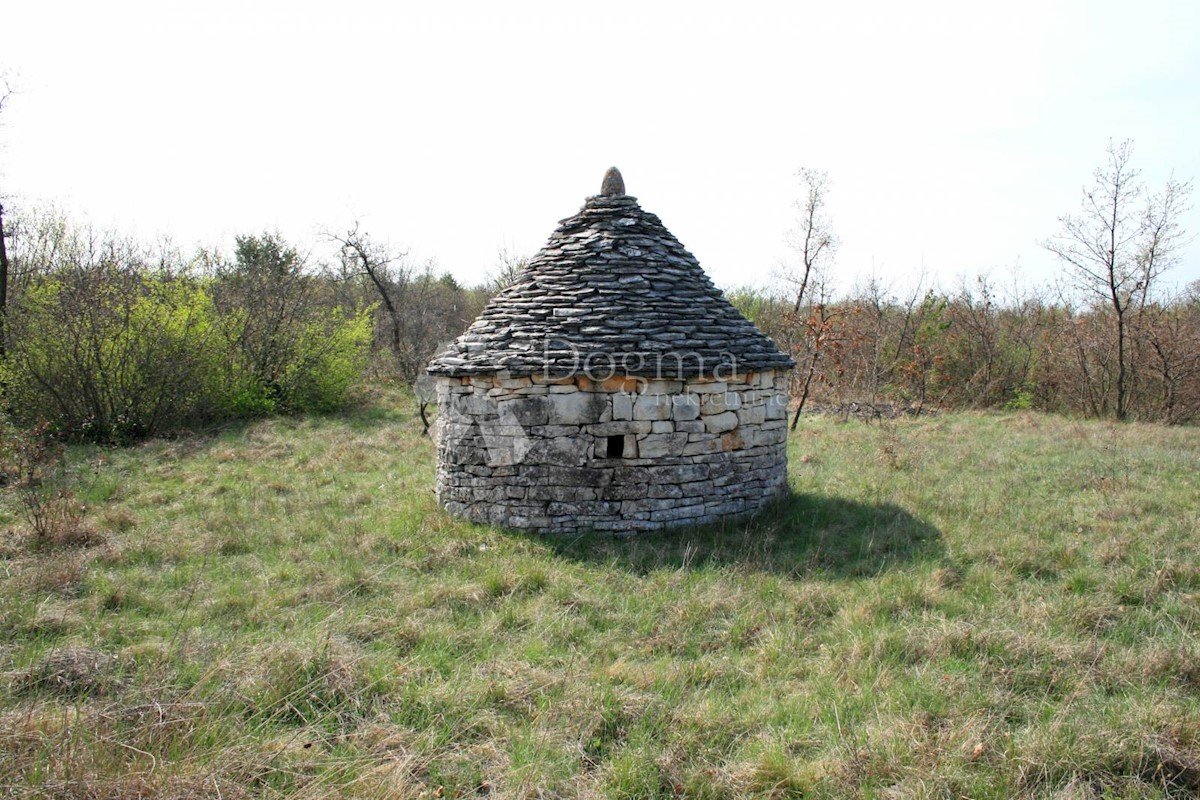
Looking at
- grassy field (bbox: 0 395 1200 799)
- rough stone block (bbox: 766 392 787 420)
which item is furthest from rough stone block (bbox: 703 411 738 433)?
grassy field (bbox: 0 395 1200 799)

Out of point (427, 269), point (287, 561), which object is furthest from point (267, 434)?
point (427, 269)

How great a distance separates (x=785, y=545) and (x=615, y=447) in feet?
6.26

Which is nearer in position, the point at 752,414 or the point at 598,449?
the point at 598,449

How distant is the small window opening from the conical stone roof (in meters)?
0.71

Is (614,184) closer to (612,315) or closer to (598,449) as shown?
(612,315)

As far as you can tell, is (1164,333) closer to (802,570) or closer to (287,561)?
(802,570)

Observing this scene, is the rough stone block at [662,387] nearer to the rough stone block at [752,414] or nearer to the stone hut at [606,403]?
the stone hut at [606,403]

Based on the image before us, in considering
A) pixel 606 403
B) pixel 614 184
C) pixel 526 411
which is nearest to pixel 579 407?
pixel 606 403

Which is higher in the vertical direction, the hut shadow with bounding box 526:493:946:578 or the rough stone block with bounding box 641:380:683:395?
the rough stone block with bounding box 641:380:683:395

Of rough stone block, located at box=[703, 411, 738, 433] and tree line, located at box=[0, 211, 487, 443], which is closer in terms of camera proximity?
rough stone block, located at box=[703, 411, 738, 433]

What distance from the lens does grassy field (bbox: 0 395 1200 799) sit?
2910 millimetres

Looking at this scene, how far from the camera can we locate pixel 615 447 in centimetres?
644

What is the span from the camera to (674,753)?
3.11 m

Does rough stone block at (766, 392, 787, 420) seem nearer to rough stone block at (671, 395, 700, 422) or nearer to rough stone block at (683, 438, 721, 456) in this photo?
rough stone block at (683, 438, 721, 456)
